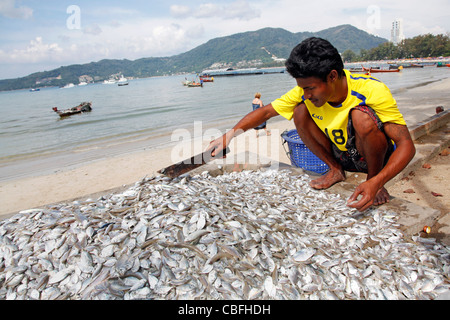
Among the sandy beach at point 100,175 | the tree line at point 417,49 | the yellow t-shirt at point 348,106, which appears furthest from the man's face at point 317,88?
the tree line at point 417,49

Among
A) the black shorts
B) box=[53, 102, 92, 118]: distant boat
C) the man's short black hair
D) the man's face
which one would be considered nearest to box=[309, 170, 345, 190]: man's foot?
the black shorts

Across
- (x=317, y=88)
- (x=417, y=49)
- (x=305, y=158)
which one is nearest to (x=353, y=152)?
(x=317, y=88)

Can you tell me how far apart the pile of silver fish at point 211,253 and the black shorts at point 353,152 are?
519 mm

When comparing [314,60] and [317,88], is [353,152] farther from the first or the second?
[314,60]

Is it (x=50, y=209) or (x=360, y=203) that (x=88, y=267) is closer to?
(x=50, y=209)

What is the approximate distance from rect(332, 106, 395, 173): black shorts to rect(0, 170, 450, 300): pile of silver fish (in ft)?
1.70

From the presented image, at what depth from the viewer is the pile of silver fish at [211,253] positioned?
1792 millimetres

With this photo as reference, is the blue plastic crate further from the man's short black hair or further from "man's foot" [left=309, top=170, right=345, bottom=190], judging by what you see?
the man's short black hair

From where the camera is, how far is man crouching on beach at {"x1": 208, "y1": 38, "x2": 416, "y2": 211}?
7.17ft

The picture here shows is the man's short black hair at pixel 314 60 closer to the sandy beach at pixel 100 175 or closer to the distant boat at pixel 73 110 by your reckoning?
the sandy beach at pixel 100 175

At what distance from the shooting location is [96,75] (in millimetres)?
164750

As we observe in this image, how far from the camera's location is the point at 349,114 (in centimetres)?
253
